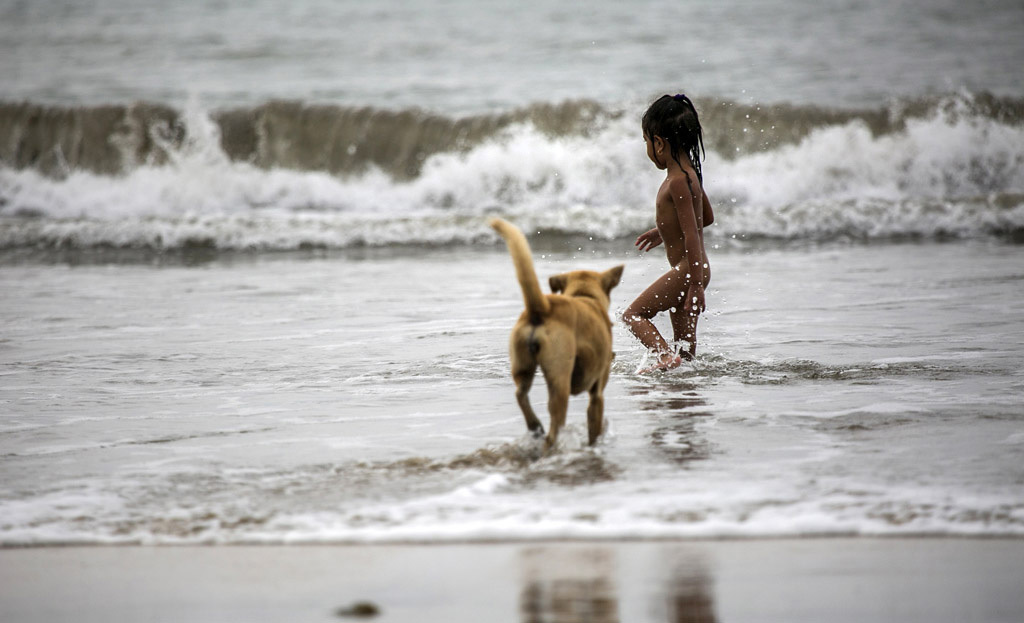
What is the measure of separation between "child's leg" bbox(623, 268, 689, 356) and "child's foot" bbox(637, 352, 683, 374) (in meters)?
0.02

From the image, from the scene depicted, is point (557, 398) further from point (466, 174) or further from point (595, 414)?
point (466, 174)

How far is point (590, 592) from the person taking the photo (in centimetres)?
266

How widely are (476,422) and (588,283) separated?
86 cm

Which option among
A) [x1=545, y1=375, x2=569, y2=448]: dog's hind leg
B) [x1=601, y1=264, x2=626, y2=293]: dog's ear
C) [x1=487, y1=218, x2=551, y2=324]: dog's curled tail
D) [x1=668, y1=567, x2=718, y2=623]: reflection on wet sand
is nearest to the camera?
[x1=668, y1=567, x2=718, y2=623]: reflection on wet sand

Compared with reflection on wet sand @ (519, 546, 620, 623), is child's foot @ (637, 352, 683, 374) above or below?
above

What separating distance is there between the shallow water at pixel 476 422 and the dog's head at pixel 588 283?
0.53 m

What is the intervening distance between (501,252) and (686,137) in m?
5.86

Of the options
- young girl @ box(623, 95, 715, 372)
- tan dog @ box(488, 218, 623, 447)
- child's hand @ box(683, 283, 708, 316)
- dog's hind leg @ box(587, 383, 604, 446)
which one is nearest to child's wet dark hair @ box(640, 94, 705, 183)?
young girl @ box(623, 95, 715, 372)

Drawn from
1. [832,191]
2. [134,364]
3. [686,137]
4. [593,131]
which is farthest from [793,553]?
[593,131]

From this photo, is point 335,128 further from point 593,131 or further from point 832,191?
point 832,191

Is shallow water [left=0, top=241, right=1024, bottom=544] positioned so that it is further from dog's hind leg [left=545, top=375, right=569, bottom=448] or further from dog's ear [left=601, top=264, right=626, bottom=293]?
dog's ear [left=601, top=264, right=626, bottom=293]

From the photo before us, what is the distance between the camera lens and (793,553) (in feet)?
9.59

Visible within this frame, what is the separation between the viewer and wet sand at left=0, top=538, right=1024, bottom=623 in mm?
2557

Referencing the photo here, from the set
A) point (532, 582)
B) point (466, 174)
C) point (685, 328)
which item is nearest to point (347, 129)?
point (466, 174)
